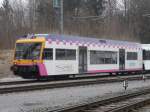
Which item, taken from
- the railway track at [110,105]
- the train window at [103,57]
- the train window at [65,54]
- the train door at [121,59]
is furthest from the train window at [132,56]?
the railway track at [110,105]

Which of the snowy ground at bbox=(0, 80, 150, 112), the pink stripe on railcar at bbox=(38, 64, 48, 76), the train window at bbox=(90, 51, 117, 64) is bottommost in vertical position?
the snowy ground at bbox=(0, 80, 150, 112)

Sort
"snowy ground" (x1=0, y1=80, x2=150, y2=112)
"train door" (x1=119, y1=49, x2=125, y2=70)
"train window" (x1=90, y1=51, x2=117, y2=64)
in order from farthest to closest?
"train door" (x1=119, y1=49, x2=125, y2=70), "train window" (x1=90, y1=51, x2=117, y2=64), "snowy ground" (x1=0, y1=80, x2=150, y2=112)

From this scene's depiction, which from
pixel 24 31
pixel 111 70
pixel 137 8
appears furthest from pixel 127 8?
pixel 111 70

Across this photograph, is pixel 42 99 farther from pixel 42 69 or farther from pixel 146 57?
pixel 146 57

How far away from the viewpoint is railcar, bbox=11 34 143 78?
2989 centimetres

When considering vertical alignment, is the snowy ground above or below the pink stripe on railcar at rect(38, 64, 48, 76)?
below

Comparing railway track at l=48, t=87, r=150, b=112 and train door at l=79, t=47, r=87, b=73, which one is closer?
railway track at l=48, t=87, r=150, b=112

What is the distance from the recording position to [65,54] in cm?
3209

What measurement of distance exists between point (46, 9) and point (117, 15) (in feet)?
46.4

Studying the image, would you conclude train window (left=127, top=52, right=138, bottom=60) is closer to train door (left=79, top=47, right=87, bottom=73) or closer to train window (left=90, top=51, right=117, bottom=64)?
train window (left=90, top=51, right=117, bottom=64)

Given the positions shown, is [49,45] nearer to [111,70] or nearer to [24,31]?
Answer: [111,70]

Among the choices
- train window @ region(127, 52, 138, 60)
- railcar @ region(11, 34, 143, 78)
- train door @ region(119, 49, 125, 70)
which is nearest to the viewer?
railcar @ region(11, 34, 143, 78)

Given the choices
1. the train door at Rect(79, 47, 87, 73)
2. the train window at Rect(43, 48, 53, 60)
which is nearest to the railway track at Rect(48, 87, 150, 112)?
the train window at Rect(43, 48, 53, 60)

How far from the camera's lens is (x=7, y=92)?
2088 cm
